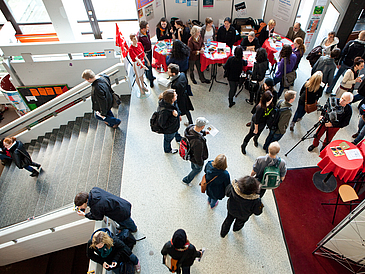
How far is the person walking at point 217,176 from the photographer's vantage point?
114 inches

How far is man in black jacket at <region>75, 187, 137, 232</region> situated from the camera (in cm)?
281

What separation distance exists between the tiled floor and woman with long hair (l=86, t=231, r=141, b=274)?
702 mm

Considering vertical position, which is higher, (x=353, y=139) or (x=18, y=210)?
(x=353, y=139)

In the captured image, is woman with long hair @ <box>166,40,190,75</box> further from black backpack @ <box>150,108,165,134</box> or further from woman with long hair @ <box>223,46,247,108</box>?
black backpack @ <box>150,108,165,134</box>

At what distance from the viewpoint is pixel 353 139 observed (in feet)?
15.8

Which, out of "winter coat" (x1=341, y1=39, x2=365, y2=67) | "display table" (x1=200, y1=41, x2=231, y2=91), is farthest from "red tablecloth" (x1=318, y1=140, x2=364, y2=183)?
"display table" (x1=200, y1=41, x2=231, y2=91)

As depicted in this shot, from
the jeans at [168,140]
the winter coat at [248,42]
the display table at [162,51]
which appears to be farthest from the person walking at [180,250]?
the winter coat at [248,42]

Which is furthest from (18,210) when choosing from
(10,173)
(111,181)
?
(111,181)

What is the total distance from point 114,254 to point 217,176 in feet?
5.15

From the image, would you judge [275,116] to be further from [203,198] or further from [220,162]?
[203,198]

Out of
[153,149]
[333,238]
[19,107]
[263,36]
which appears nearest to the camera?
[333,238]

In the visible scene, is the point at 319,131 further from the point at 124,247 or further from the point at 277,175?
the point at 124,247

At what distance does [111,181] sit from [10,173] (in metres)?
3.74

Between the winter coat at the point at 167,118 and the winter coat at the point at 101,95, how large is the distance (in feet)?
3.83
